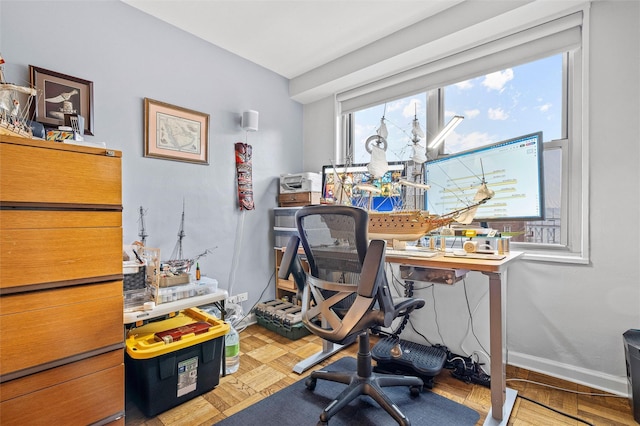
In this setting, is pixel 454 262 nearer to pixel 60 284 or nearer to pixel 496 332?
pixel 496 332

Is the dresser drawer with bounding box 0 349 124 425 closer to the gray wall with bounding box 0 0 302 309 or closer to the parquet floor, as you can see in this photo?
the parquet floor

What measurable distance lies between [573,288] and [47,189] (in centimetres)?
275

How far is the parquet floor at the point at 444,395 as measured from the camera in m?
1.43

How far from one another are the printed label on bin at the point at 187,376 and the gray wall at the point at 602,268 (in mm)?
1726

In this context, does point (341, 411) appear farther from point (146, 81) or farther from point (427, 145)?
point (146, 81)

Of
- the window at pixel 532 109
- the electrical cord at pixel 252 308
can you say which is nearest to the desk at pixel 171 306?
the electrical cord at pixel 252 308

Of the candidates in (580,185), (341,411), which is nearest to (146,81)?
(341,411)

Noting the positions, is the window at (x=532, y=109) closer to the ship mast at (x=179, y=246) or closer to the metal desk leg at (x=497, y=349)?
the metal desk leg at (x=497, y=349)

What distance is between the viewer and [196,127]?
2.35 m

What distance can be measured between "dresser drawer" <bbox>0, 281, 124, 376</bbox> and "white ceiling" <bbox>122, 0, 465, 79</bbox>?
194cm

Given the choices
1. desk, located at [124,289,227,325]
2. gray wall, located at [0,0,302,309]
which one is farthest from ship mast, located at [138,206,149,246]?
desk, located at [124,289,227,325]

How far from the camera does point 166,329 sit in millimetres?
1655

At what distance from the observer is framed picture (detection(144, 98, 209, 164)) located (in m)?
2.09

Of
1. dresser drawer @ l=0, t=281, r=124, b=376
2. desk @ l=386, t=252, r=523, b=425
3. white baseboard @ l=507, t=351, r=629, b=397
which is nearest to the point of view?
dresser drawer @ l=0, t=281, r=124, b=376
